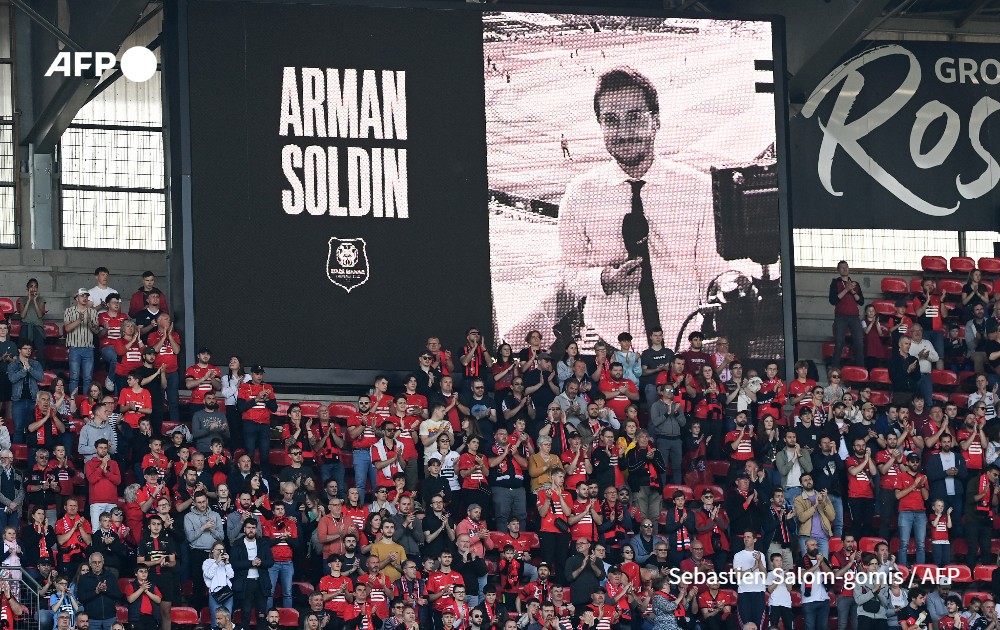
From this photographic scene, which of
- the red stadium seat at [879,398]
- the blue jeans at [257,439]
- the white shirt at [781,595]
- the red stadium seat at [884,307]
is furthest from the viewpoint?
the red stadium seat at [884,307]

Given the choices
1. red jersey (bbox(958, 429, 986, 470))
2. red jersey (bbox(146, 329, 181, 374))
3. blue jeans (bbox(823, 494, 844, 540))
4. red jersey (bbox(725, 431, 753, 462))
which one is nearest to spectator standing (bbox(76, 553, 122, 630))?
red jersey (bbox(146, 329, 181, 374))

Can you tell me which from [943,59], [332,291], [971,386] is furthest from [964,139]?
[332,291]

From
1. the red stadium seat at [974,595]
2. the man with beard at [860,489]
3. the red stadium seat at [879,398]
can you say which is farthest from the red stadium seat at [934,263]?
the red stadium seat at [974,595]

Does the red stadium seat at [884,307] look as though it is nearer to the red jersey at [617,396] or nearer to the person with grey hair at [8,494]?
the red jersey at [617,396]

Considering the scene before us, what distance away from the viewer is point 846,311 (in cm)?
2550

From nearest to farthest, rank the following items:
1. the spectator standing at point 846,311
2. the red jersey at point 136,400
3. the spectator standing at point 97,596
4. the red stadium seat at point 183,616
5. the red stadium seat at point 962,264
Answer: the spectator standing at point 97,596 → the red stadium seat at point 183,616 → the red jersey at point 136,400 → the spectator standing at point 846,311 → the red stadium seat at point 962,264

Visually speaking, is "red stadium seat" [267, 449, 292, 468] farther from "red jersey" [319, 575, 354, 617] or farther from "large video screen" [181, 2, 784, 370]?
"red jersey" [319, 575, 354, 617]

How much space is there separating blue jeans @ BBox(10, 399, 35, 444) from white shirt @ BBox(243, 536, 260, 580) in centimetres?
308

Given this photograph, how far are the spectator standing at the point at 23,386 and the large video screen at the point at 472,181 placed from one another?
1.95 meters

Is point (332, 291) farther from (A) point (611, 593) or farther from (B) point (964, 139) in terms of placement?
(B) point (964, 139)

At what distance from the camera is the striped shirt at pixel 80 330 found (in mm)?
22250

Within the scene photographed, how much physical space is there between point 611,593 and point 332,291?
4961mm

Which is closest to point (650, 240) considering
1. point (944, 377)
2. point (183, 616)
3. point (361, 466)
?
point (944, 377)

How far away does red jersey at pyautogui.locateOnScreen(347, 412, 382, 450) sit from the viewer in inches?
863
